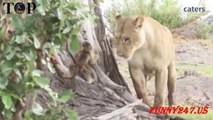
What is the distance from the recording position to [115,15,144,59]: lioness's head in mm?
3584

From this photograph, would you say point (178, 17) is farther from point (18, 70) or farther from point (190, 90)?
point (18, 70)

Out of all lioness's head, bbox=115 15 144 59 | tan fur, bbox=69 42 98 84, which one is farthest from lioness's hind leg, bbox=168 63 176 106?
tan fur, bbox=69 42 98 84

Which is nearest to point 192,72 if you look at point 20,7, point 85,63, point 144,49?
point 144,49

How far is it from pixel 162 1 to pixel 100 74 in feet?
6.91

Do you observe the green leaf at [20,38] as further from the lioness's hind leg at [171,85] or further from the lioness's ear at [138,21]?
the lioness's hind leg at [171,85]

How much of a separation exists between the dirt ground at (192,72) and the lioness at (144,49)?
0.62m

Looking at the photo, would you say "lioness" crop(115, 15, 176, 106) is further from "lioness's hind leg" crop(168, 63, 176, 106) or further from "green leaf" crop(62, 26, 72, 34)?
"green leaf" crop(62, 26, 72, 34)

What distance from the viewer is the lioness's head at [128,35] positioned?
11.8 ft

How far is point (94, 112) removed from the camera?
349 centimetres

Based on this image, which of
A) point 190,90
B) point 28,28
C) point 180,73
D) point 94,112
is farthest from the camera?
point 180,73


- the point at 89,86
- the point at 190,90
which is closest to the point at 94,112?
the point at 89,86

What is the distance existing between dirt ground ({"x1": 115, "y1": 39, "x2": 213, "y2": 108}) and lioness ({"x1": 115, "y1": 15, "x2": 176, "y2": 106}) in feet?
2.04

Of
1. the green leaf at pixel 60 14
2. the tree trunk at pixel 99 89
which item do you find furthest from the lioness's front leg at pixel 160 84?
the green leaf at pixel 60 14

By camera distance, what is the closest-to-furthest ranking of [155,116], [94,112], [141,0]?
1. [94,112]
2. [155,116]
3. [141,0]
